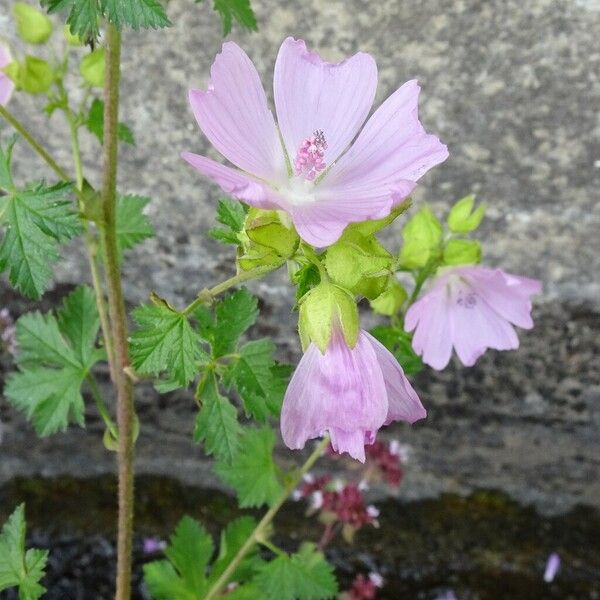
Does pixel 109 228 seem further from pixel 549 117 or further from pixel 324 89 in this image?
pixel 549 117

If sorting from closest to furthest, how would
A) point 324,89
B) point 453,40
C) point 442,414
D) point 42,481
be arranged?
point 324,89 < point 453,40 < point 442,414 < point 42,481

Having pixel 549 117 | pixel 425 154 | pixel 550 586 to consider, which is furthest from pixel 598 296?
pixel 425 154

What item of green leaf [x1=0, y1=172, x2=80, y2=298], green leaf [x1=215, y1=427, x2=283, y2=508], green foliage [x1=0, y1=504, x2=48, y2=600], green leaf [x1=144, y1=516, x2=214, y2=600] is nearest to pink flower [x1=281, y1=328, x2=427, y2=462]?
green leaf [x1=0, y1=172, x2=80, y2=298]

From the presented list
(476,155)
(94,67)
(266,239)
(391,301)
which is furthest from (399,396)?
(476,155)

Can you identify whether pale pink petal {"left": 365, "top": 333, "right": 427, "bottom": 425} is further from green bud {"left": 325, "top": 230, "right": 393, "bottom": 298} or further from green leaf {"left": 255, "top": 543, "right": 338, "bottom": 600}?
green leaf {"left": 255, "top": 543, "right": 338, "bottom": 600}

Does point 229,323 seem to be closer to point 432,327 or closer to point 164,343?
point 164,343

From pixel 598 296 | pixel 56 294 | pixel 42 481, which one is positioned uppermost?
pixel 598 296
